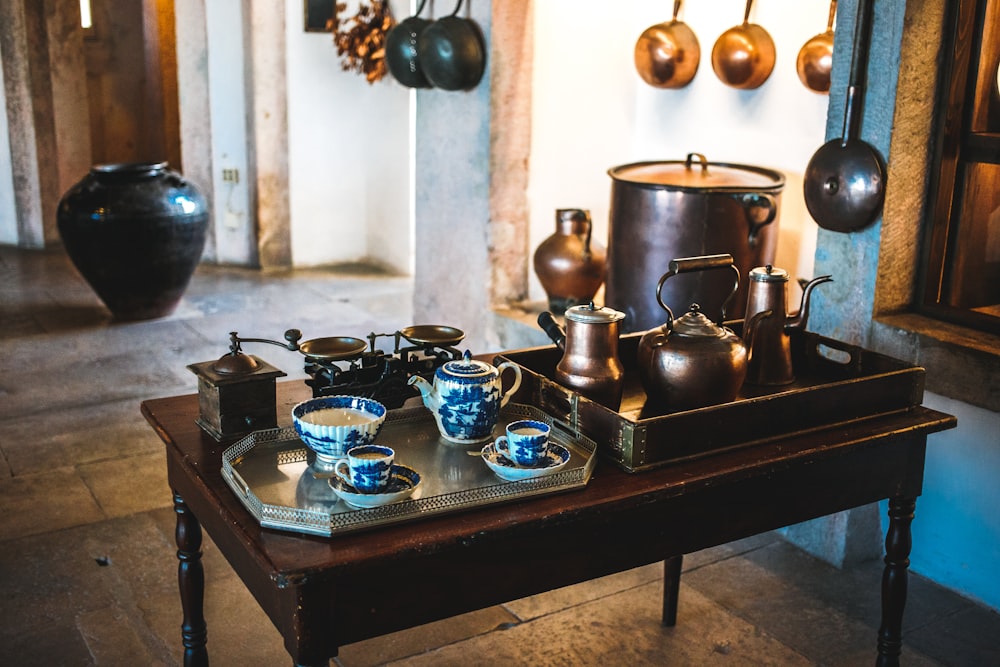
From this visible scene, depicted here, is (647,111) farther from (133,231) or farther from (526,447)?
(526,447)

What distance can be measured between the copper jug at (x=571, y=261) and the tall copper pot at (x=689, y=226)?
1.11ft

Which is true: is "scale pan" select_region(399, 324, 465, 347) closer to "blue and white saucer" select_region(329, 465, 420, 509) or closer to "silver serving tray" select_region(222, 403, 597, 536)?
"silver serving tray" select_region(222, 403, 597, 536)

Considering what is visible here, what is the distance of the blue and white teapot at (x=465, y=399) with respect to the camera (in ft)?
6.33

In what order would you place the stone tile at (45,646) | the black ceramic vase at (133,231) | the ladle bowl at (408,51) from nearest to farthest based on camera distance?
the stone tile at (45,646), the ladle bowl at (408,51), the black ceramic vase at (133,231)

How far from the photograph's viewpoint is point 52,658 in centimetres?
260

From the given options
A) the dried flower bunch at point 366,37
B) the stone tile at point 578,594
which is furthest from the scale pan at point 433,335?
the dried flower bunch at point 366,37

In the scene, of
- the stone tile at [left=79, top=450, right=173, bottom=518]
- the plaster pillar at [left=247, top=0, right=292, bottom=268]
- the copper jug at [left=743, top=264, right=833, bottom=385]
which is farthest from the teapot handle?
the plaster pillar at [left=247, top=0, right=292, bottom=268]

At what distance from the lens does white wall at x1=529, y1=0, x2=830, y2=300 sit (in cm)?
435

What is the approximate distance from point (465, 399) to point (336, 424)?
0.25 metres

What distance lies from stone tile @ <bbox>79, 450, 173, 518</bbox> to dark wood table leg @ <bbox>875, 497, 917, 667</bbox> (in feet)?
7.89

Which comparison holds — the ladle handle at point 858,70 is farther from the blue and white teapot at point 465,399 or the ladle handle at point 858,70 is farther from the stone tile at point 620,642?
the blue and white teapot at point 465,399

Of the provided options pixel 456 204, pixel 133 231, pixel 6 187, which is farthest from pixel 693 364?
pixel 6 187

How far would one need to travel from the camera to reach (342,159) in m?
7.70

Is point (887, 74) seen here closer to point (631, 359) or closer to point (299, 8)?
point (631, 359)
